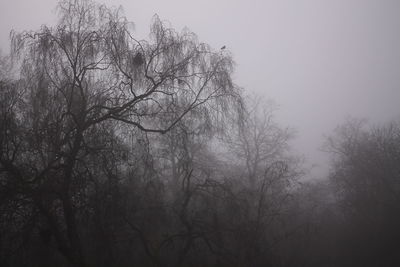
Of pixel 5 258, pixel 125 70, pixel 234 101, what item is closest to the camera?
pixel 5 258

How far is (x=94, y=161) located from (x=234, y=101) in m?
3.80

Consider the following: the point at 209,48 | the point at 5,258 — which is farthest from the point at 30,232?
the point at 209,48

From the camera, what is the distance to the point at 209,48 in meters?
7.77

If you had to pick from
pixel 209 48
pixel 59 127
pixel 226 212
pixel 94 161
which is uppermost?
pixel 209 48

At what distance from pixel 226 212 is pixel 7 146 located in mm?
5737

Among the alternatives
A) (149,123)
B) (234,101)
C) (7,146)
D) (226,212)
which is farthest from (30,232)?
(234,101)

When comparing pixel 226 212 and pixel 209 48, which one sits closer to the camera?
pixel 209 48

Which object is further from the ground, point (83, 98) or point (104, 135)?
point (83, 98)

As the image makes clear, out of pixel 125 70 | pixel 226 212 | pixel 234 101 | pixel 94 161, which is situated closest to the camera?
pixel 94 161

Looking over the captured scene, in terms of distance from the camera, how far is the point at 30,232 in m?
5.77

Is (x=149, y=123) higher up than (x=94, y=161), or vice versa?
(x=149, y=123)

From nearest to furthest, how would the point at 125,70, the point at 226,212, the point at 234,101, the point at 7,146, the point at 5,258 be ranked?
the point at 5,258 → the point at 7,146 → the point at 125,70 → the point at 234,101 → the point at 226,212

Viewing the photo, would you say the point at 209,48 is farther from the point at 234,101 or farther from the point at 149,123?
the point at 149,123

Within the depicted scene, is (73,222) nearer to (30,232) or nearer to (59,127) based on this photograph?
(30,232)
